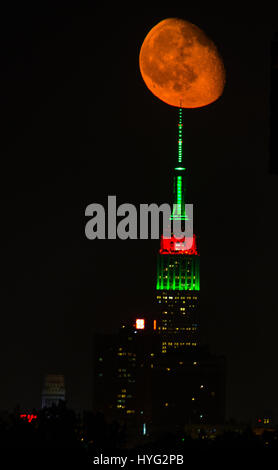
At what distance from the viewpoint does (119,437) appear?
347 ft

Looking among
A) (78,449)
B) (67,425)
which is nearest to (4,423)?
(67,425)

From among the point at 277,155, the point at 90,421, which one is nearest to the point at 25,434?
the point at 90,421

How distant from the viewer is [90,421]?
359 feet

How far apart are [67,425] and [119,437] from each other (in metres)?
4.11

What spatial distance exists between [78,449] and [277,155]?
3657 cm
